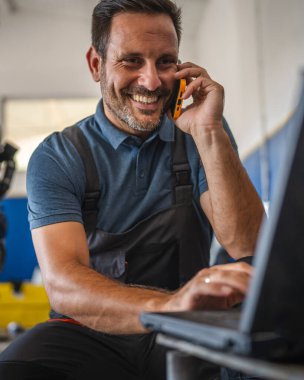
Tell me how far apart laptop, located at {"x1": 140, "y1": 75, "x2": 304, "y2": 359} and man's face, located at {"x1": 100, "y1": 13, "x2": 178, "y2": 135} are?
3.52ft

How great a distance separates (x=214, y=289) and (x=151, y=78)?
0.94m

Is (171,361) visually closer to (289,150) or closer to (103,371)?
(289,150)

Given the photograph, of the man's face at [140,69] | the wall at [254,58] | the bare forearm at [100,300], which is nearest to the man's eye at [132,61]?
the man's face at [140,69]

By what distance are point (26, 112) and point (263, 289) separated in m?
7.31

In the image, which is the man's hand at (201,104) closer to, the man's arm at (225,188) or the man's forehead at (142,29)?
the man's arm at (225,188)

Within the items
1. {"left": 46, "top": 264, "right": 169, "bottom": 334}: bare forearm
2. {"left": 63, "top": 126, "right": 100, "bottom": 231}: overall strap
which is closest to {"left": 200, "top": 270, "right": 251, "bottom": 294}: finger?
{"left": 46, "top": 264, "right": 169, "bottom": 334}: bare forearm

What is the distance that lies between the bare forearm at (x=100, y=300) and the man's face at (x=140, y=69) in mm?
572

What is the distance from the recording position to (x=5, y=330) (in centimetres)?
459

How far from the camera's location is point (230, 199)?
4.75 ft

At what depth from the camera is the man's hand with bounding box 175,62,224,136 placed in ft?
5.06

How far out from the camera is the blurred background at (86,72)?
4684 mm

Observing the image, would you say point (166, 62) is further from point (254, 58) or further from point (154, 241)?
point (254, 58)

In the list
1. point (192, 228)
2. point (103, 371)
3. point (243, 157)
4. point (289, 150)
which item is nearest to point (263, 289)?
point (289, 150)

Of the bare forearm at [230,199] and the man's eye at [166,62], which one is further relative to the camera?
the man's eye at [166,62]
